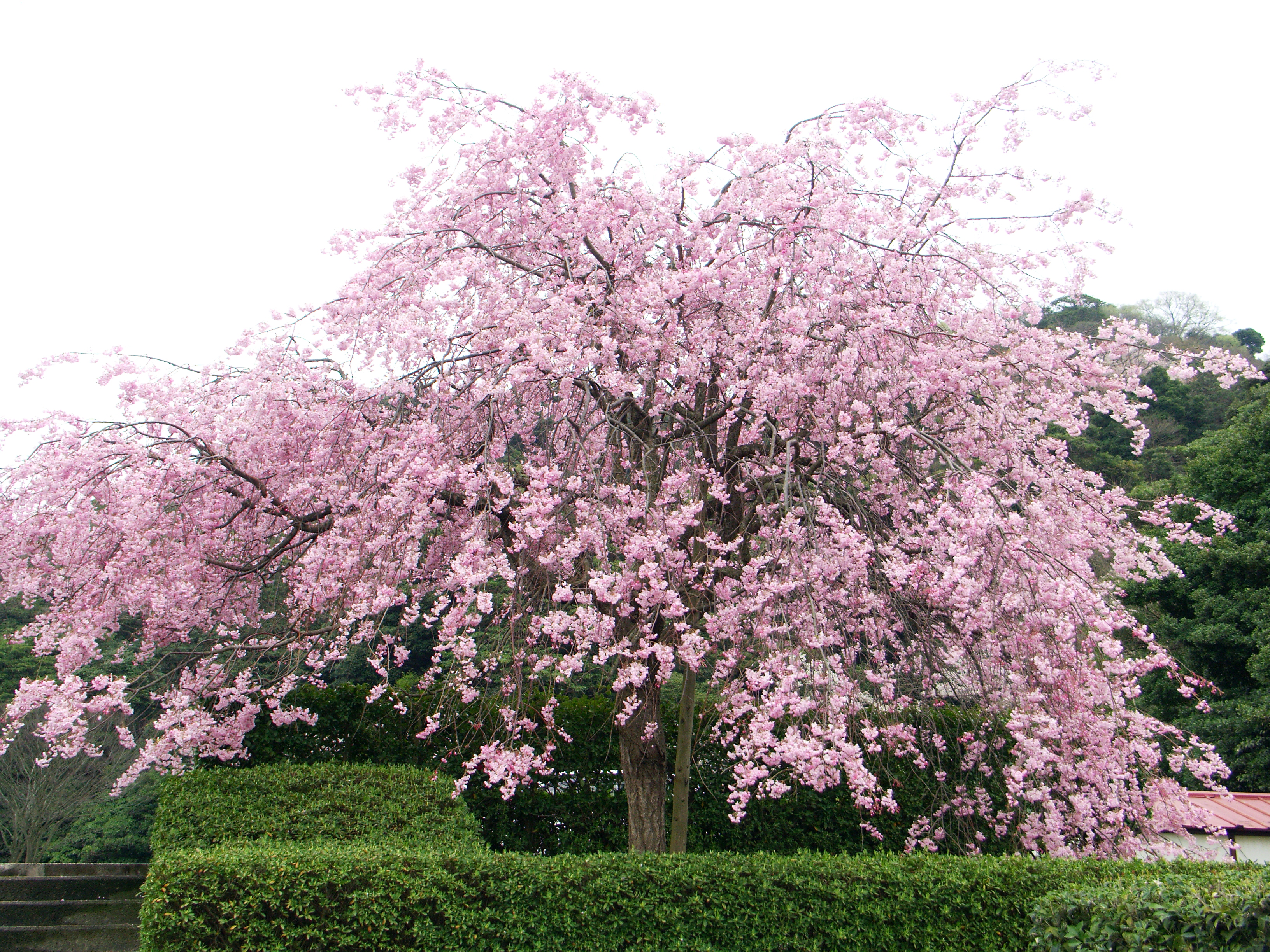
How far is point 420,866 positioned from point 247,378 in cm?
363

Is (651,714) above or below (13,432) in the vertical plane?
below

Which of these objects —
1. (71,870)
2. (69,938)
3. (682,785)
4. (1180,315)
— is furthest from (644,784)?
(1180,315)

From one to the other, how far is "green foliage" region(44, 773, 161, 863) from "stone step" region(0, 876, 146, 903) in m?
12.0

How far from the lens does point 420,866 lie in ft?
15.0

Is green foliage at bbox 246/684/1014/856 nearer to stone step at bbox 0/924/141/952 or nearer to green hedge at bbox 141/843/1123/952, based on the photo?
stone step at bbox 0/924/141/952

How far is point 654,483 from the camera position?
603cm

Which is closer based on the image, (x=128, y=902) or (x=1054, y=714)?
(x=1054, y=714)

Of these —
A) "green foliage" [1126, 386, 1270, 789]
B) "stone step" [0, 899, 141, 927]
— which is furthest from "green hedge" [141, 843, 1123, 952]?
"green foliage" [1126, 386, 1270, 789]

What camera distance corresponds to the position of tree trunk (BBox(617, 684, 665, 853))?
21.6 ft

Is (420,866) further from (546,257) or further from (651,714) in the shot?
(546,257)

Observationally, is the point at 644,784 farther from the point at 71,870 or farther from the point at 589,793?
the point at 71,870

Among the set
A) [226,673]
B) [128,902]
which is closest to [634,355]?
[226,673]

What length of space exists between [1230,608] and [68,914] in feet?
56.8

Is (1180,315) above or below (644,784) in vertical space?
above
